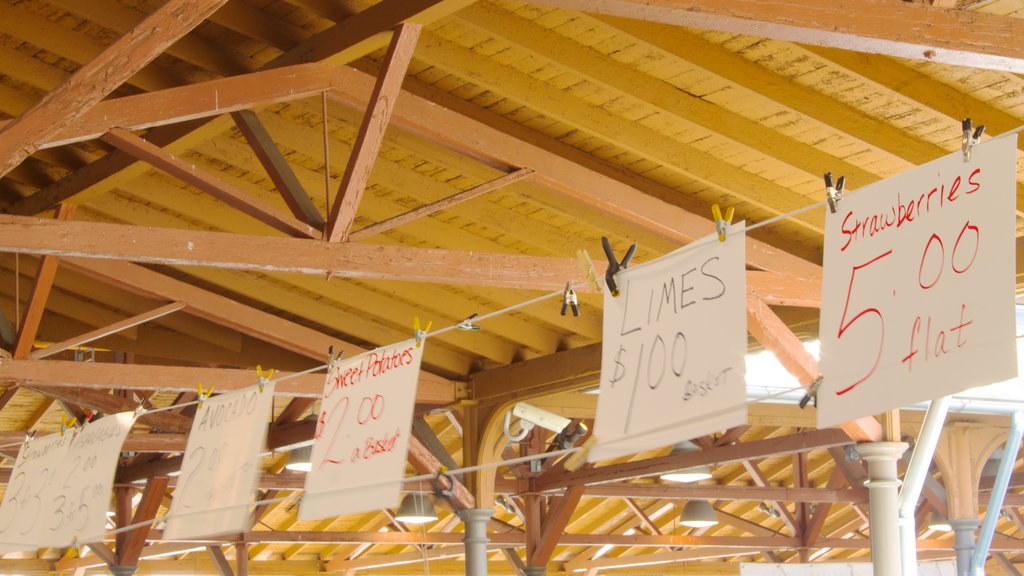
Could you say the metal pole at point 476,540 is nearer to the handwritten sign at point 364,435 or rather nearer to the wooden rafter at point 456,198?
the wooden rafter at point 456,198

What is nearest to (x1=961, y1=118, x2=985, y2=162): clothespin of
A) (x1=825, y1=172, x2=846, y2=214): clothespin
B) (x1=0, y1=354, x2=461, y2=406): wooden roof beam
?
(x1=825, y1=172, x2=846, y2=214): clothespin

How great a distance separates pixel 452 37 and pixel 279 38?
0.93 m

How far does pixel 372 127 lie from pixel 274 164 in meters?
0.82

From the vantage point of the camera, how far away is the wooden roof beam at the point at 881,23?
3.91 metres

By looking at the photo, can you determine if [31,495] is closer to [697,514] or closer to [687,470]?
[687,470]

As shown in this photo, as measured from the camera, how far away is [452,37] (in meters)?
6.04

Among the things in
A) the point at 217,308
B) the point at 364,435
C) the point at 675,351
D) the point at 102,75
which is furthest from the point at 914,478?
the point at 217,308

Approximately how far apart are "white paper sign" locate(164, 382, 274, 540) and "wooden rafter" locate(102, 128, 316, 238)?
32.7 inches

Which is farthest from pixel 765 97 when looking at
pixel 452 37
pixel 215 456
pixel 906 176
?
pixel 215 456

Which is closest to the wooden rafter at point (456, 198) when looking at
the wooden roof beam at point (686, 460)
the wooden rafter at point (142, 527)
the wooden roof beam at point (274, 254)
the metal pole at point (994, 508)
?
the wooden roof beam at point (274, 254)

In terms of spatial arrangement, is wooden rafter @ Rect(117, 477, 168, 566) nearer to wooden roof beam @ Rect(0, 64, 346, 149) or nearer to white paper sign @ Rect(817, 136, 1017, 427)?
wooden roof beam @ Rect(0, 64, 346, 149)

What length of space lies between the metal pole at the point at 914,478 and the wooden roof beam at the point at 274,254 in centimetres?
209

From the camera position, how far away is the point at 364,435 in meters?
4.69

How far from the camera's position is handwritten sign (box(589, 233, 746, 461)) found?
337cm
